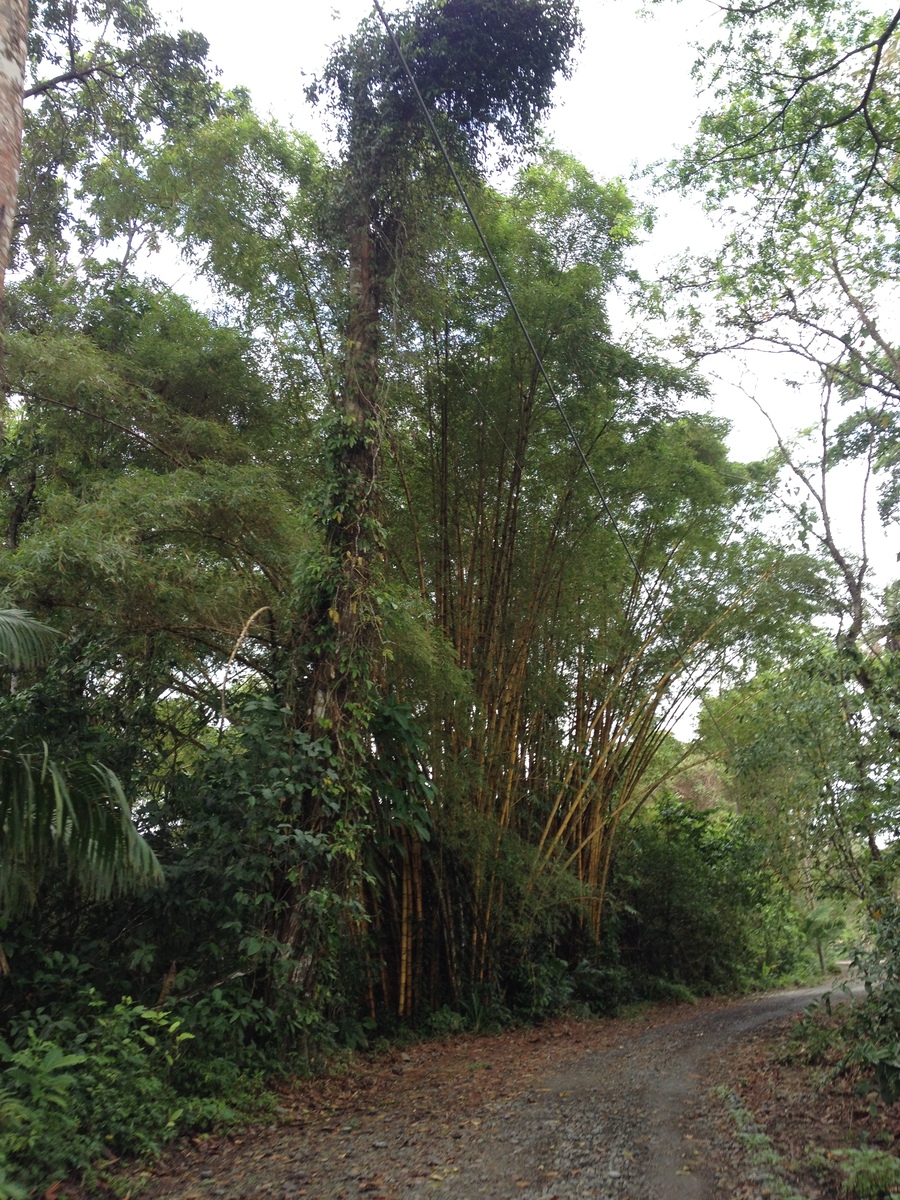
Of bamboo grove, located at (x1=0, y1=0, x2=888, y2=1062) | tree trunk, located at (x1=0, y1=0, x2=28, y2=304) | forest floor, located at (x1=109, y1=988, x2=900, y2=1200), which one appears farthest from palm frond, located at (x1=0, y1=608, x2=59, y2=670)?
forest floor, located at (x1=109, y1=988, x2=900, y2=1200)

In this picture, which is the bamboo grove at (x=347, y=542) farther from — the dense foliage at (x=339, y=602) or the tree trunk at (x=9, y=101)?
the tree trunk at (x=9, y=101)

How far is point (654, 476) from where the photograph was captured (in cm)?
823

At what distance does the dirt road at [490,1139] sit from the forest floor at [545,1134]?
1cm

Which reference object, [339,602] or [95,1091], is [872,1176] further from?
[339,602]

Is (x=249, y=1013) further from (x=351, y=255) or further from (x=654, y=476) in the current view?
(x=654, y=476)

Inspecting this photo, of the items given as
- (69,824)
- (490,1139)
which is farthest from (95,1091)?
(490,1139)

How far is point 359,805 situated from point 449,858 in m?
2.36

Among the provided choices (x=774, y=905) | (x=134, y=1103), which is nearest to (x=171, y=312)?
(x=134, y=1103)

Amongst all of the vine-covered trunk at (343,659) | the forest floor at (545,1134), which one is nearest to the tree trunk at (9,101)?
the vine-covered trunk at (343,659)

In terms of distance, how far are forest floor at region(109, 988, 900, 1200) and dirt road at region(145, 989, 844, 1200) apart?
0.04ft

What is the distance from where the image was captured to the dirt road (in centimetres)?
350

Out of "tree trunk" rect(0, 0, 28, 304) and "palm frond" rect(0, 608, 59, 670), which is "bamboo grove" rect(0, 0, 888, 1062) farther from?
"tree trunk" rect(0, 0, 28, 304)

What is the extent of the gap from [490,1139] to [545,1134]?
0.88 feet

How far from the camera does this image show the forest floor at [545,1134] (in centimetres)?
350
